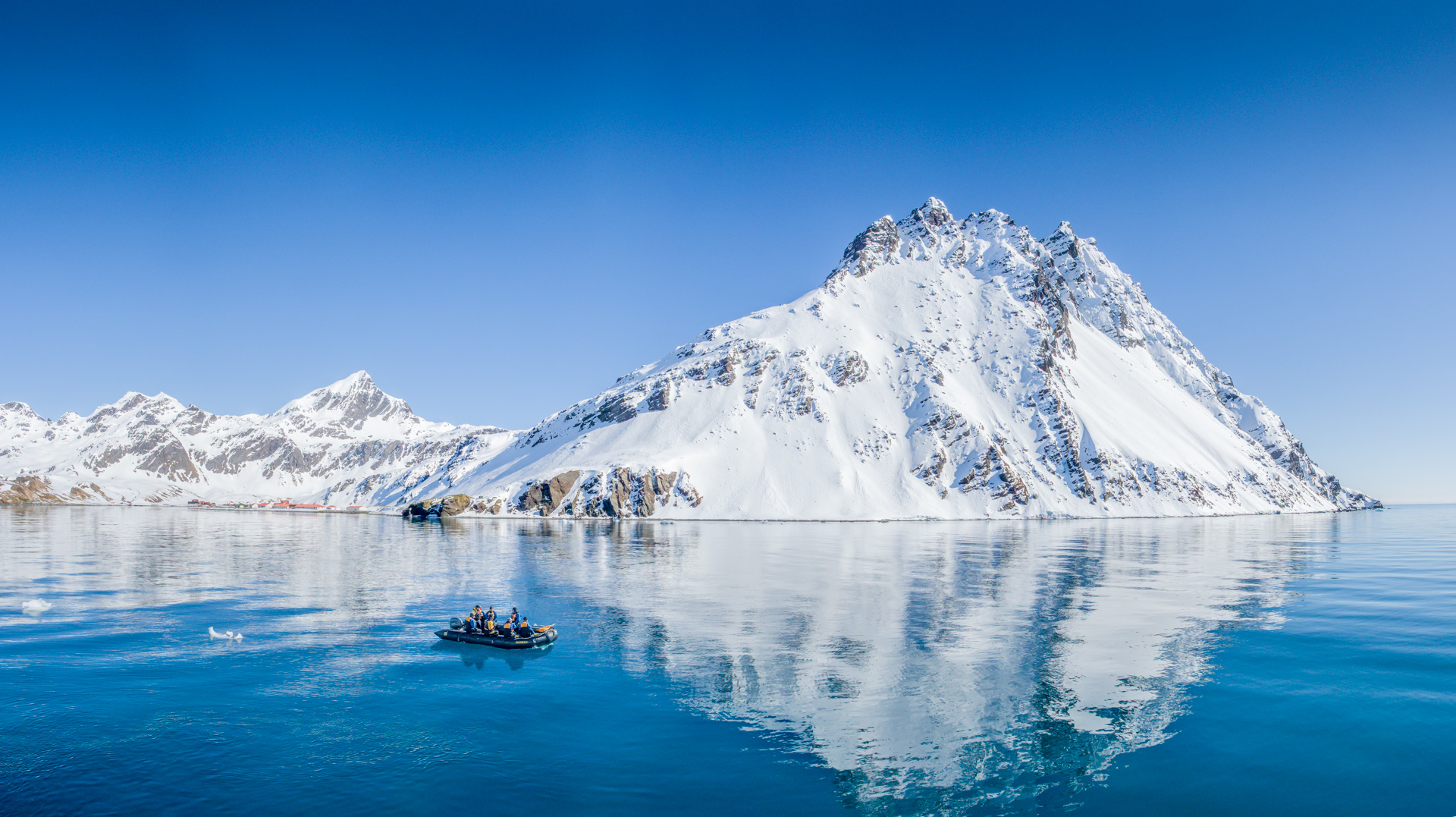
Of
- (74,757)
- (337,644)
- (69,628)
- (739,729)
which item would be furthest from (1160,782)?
(69,628)

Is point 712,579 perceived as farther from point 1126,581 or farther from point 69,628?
point 69,628

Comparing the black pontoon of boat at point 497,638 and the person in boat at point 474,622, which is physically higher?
the person in boat at point 474,622

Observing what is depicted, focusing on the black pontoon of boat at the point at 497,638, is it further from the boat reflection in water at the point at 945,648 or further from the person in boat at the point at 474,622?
the boat reflection in water at the point at 945,648

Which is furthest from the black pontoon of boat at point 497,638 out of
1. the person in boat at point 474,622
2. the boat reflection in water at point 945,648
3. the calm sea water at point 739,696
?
the boat reflection in water at point 945,648

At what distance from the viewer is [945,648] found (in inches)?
1807

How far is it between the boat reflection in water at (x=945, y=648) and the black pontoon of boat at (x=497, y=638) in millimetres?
4329

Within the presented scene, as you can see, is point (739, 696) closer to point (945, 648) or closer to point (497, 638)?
point (945, 648)

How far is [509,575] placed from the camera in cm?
8388

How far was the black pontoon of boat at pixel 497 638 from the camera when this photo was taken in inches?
1873

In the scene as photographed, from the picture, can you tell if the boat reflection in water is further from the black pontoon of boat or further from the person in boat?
the person in boat

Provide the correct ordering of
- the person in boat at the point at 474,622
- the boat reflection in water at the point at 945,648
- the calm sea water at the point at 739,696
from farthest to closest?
the person in boat at the point at 474,622, the boat reflection in water at the point at 945,648, the calm sea water at the point at 739,696

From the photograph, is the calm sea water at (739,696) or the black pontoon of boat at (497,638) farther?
the black pontoon of boat at (497,638)

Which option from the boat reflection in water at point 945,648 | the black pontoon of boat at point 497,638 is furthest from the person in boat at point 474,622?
the boat reflection in water at point 945,648

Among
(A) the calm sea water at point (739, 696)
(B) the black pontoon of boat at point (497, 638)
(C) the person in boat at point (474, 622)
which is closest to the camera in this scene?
(A) the calm sea water at point (739, 696)
